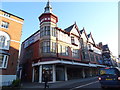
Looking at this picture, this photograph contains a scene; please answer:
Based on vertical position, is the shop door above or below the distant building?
below

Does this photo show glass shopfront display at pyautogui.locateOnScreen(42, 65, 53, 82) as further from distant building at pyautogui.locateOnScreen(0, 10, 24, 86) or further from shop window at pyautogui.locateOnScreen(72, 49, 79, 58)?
shop window at pyautogui.locateOnScreen(72, 49, 79, 58)

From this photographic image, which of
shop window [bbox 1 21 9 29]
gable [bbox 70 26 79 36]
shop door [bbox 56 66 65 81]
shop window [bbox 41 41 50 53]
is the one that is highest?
gable [bbox 70 26 79 36]

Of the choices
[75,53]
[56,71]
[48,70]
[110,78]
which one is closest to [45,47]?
[48,70]

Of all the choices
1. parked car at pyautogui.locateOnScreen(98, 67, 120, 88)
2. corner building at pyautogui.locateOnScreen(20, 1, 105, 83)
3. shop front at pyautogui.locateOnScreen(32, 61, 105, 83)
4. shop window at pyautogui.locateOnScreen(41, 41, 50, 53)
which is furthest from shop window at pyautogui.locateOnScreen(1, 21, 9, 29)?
parked car at pyautogui.locateOnScreen(98, 67, 120, 88)

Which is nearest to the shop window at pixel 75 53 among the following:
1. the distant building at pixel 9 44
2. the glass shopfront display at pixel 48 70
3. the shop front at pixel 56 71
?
the shop front at pixel 56 71

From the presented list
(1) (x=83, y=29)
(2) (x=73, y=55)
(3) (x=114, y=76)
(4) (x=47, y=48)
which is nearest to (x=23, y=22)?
(4) (x=47, y=48)

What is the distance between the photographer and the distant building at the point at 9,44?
13685 mm

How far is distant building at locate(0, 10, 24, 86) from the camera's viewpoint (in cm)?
1369

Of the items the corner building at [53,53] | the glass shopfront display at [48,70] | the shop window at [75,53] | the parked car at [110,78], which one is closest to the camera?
the parked car at [110,78]

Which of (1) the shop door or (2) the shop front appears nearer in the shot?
(2) the shop front

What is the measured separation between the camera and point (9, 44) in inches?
598

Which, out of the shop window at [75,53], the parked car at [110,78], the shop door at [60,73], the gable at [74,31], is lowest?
the shop door at [60,73]

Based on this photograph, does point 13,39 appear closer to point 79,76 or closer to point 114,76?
point 114,76

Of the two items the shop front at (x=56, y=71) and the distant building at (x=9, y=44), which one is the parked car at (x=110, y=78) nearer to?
the shop front at (x=56, y=71)
